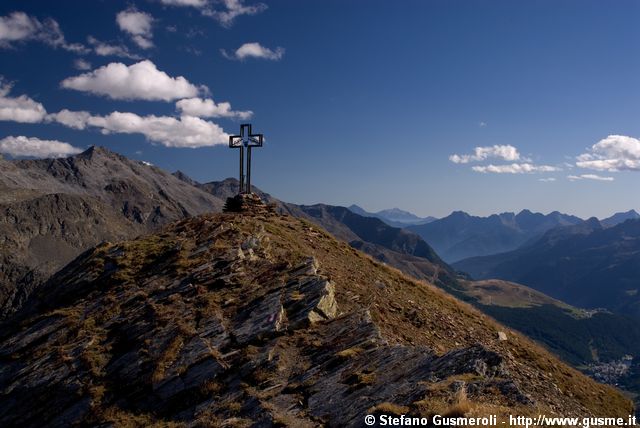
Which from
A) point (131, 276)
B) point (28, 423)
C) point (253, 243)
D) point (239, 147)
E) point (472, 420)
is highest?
point (239, 147)

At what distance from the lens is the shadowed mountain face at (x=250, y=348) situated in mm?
18984

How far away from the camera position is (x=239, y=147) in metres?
52.3

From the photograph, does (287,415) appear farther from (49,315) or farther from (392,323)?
(49,315)

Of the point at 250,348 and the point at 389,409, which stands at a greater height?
the point at 250,348

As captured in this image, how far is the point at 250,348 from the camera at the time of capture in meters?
23.7

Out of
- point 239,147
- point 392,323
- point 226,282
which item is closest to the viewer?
point 392,323

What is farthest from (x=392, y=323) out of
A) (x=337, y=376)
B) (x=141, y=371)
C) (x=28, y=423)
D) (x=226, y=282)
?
(x=28, y=423)

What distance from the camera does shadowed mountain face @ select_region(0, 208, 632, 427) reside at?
747 inches

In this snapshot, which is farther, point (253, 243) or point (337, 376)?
point (253, 243)

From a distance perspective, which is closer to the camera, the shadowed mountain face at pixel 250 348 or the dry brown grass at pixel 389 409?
the dry brown grass at pixel 389 409

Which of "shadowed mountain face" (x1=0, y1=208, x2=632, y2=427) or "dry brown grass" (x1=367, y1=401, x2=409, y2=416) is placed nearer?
"dry brown grass" (x1=367, y1=401, x2=409, y2=416)

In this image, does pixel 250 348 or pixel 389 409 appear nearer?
pixel 389 409

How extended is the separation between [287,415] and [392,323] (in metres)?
11.4

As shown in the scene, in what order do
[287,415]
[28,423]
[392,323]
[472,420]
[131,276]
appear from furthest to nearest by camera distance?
[131,276] < [392,323] < [28,423] < [287,415] < [472,420]
